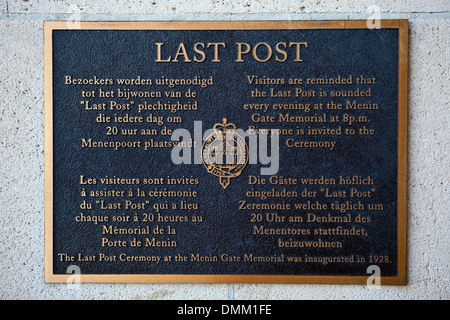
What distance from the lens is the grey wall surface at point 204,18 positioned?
203cm

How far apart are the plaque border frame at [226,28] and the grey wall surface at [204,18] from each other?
3.0 inches

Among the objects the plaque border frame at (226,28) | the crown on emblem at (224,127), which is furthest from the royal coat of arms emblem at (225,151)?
the plaque border frame at (226,28)

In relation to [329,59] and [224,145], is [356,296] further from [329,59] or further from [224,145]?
[329,59]

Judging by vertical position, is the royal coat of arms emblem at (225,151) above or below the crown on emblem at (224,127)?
below

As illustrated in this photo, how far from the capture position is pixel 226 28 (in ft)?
6.61

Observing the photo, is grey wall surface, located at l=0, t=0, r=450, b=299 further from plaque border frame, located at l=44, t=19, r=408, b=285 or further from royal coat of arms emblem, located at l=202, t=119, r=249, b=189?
royal coat of arms emblem, located at l=202, t=119, r=249, b=189

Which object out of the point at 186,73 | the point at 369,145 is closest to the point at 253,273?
the point at 369,145

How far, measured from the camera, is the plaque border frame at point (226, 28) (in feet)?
6.49

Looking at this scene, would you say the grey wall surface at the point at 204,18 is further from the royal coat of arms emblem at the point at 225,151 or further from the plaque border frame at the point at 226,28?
the royal coat of arms emblem at the point at 225,151

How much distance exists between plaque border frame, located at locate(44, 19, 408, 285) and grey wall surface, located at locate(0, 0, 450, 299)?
77 mm

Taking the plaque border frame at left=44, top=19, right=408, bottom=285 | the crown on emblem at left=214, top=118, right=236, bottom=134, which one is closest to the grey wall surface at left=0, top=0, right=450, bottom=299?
the plaque border frame at left=44, top=19, right=408, bottom=285

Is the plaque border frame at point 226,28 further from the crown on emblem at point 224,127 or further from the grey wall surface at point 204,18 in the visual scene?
the crown on emblem at point 224,127

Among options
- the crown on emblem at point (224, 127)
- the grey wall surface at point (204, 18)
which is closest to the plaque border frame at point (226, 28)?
the grey wall surface at point (204, 18)

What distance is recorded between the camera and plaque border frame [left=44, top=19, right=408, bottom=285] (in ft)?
6.49
